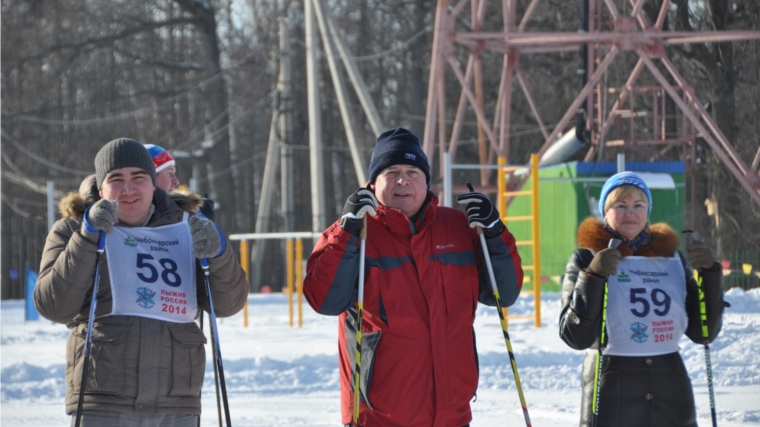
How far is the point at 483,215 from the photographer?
3.54 meters

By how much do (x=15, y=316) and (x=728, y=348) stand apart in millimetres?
15608

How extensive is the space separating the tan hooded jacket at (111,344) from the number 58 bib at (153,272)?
0.13 ft

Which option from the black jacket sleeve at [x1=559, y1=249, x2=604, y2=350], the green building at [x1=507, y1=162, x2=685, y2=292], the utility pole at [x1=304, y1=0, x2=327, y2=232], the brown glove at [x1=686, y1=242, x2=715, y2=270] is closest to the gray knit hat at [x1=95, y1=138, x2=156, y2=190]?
the black jacket sleeve at [x1=559, y1=249, x2=604, y2=350]

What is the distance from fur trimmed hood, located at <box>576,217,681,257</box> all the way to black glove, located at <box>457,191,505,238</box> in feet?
2.11

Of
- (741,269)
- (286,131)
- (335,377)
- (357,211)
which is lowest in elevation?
(335,377)

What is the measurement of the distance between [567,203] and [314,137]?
6.31 m

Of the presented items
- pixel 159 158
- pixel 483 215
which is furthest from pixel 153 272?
pixel 159 158

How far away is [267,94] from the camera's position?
34875 mm

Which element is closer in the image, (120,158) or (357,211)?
(357,211)

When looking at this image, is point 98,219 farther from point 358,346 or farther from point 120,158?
point 358,346

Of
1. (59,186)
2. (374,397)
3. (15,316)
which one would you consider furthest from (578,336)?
(59,186)

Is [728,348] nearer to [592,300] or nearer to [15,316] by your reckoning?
[592,300]

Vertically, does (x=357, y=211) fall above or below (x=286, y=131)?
below

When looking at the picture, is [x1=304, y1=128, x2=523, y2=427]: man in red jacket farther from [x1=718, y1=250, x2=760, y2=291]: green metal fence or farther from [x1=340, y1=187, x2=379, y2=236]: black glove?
[x1=718, y1=250, x2=760, y2=291]: green metal fence
